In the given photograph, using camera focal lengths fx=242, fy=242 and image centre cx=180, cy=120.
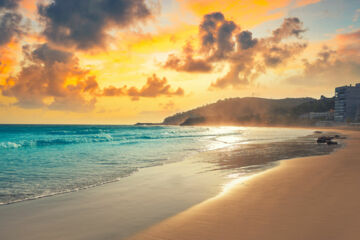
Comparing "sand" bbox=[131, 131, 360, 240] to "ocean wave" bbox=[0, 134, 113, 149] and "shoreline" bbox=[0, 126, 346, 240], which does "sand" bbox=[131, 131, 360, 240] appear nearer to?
"shoreline" bbox=[0, 126, 346, 240]

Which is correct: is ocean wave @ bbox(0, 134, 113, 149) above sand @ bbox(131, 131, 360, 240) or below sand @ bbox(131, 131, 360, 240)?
below

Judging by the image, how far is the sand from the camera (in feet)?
14.4

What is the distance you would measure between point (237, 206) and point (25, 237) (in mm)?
4693

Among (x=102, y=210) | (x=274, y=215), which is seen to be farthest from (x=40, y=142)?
(x=274, y=215)

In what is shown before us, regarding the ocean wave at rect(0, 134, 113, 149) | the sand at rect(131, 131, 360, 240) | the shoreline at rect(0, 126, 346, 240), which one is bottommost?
the ocean wave at rect(0, 134, 113, 149)

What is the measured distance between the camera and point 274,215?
17.3 feet

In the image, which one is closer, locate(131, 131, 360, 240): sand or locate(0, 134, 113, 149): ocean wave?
locate(131, 131, 360, 240): sand

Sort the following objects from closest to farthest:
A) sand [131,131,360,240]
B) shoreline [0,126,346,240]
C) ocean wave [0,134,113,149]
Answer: sand [131,131,360,240] → shoreline [0,126,346,240] → ocean wave [0,134,113,149]

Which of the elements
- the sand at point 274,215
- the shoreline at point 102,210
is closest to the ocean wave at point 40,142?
the shoreline at point 102,210

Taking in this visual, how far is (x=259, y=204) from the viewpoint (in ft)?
20.3

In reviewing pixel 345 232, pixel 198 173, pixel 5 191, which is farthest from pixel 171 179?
pixel 345 232

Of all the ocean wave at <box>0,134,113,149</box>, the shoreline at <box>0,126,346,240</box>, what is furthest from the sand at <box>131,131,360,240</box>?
the ocean wave at <box>0,134,113,149</box>

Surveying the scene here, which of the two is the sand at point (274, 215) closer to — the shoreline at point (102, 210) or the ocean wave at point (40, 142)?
the shoreline at point (102, 210)

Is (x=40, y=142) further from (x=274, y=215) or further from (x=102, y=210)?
(x=274, y=215)
